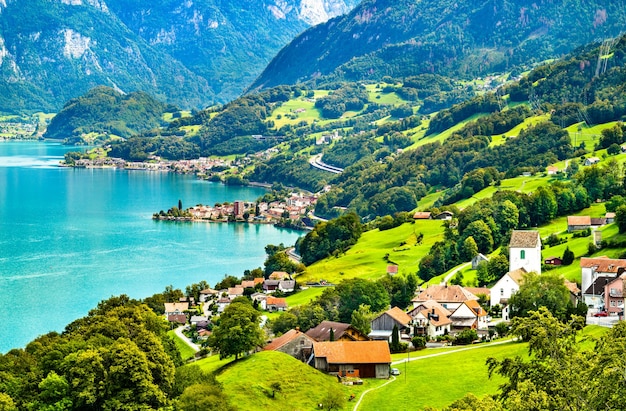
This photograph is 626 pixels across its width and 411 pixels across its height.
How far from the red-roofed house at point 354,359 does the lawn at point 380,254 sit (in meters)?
22.3

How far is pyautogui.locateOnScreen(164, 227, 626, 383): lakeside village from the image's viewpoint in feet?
116

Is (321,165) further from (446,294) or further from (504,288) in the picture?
(504,288)

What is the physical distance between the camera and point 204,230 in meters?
108

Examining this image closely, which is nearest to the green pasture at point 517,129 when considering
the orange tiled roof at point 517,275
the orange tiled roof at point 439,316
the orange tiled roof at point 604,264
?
the orange tiled roof at point 517,275

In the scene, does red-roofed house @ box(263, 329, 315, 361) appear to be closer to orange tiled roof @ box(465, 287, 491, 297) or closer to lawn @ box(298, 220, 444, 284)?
orange tiled roof @ box(465, 287, 491, 297)

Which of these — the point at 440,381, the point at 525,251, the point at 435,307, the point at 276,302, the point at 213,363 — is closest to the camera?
the point at 440,381

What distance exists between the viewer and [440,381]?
31.9 meters

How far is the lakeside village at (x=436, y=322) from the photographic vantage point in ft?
116

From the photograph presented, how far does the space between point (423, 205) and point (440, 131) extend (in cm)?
4015

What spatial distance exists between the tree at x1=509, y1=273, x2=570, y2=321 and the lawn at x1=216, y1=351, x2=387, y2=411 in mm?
8643

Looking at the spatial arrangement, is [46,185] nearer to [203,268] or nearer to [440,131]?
[440,131]

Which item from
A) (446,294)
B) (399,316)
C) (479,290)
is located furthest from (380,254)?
(399,316)

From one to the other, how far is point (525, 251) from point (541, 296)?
410 inches

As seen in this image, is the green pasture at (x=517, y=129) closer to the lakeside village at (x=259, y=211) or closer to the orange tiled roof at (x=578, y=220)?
the lakeside village at (x=259, y=211)
